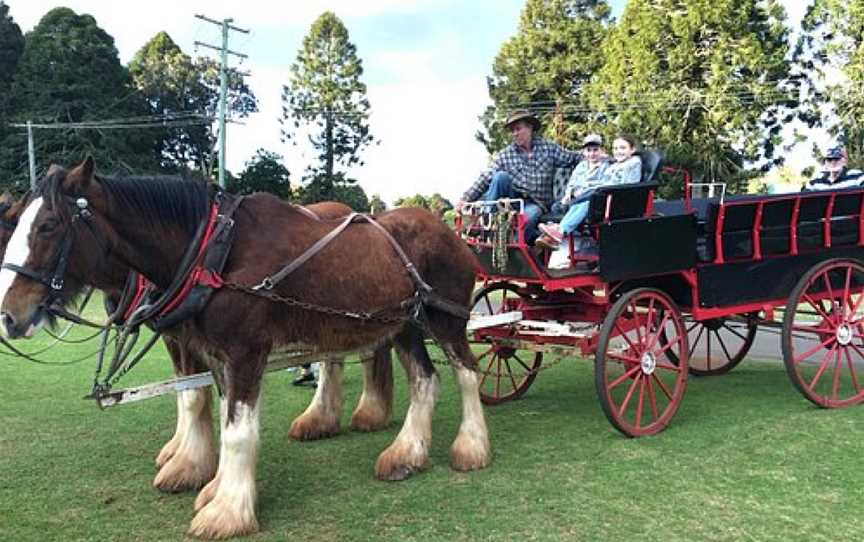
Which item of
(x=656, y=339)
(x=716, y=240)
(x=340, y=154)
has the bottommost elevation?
(x=656, y=339)

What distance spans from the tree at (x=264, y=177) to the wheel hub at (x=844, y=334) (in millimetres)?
20628

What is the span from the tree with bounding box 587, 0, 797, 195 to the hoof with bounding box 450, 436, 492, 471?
721 inches

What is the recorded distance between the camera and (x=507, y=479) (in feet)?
13.6

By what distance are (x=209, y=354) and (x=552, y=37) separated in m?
25.8

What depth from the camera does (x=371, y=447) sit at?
4844 millimetres

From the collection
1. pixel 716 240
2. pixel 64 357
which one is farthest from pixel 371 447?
pixel 64 357

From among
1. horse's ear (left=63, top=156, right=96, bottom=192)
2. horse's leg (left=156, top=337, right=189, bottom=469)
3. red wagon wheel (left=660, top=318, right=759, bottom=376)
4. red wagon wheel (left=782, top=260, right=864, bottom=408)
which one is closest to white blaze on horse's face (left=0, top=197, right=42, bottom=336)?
horse's ear (left=63, top=156, right=96, bottom=192)

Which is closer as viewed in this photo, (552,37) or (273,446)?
(273,446)

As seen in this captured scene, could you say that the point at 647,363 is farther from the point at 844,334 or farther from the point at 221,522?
the point at 221,522

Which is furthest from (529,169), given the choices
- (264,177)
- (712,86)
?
(264,177)

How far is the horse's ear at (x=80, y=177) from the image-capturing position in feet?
10.6

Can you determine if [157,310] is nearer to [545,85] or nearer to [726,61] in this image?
[726,61]

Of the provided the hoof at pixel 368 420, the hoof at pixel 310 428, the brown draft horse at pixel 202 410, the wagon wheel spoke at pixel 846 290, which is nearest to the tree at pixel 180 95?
the brown draft horse at pixel 202 410

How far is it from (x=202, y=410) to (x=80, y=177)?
61.7 inches
